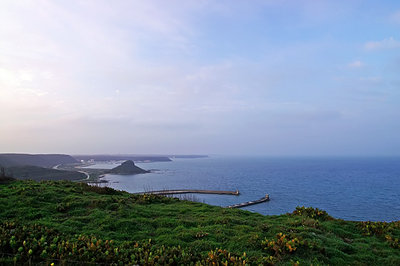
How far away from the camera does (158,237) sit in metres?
A: 7.62

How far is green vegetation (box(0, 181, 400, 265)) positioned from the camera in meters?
5.86

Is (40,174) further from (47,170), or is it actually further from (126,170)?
(126,170)

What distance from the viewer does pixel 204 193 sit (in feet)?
206

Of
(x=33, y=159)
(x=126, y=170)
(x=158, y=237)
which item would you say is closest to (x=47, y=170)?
(x=126, y=170)

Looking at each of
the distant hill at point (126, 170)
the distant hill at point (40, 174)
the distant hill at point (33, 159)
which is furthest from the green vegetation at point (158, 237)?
the distant hill at point (33, 159)

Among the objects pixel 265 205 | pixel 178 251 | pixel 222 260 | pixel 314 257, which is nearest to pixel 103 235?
pixel 178 251

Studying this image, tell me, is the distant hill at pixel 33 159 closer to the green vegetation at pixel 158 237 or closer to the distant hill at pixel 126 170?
the distant hill at pixel 126 170

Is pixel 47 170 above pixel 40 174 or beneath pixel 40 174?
above

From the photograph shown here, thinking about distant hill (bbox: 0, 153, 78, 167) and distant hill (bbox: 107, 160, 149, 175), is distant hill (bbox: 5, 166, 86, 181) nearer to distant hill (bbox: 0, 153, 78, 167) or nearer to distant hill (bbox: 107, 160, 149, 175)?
distant hill (bbox: 107, 160, 149, 175)

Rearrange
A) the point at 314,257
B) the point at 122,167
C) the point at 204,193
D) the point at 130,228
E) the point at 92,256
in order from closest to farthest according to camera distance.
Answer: the point at 92,256, the point at 314,257, the point at 130,228, the point at 204,193, the point at 122,167

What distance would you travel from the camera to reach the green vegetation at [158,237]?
5863 millimetres

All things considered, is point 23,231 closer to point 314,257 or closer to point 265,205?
point 314,257

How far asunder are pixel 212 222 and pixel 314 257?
421 centimetres

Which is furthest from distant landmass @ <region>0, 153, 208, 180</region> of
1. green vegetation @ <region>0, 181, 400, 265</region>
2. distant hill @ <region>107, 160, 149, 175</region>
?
green vegetation @ <region>0, 181, 400, 265</region>
